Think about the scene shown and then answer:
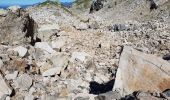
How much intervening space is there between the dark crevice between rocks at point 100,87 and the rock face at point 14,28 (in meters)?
6.86

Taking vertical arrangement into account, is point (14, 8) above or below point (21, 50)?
above

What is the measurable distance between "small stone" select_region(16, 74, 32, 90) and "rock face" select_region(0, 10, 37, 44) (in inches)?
199

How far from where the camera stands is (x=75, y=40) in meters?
28.0

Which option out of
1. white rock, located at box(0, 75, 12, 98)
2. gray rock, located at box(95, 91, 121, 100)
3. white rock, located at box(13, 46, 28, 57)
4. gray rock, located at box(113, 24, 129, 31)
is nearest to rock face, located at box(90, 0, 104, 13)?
gray rock, located at box(113, 24, 129, 31)

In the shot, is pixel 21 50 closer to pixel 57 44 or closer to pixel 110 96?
pixel 57 44

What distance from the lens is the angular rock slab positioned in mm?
18812

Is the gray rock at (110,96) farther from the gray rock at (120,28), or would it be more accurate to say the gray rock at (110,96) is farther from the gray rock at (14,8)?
the gray rock at (120,28)

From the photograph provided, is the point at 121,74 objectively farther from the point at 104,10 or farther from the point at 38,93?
the point at 104,10

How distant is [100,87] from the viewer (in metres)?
22.0

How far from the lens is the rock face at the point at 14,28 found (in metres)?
26.9

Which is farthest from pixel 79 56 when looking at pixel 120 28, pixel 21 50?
pixel 120 28

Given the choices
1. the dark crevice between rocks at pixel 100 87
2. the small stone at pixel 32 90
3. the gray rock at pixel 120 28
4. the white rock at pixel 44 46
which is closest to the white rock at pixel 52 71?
the small stone at pixel 32 90

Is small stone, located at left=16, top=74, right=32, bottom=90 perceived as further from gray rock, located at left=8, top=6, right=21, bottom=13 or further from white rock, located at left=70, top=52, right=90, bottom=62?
gray rock, located at left=8, top=6, right=21, bottom=13

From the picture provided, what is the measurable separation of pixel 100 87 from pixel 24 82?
3.98 meters
